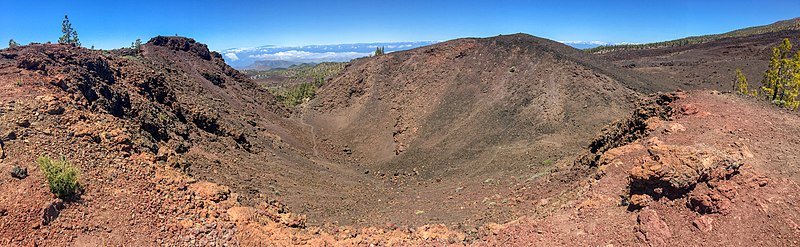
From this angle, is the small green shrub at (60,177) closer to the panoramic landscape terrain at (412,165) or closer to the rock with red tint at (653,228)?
the panoramic landscape terrain at (412,165)

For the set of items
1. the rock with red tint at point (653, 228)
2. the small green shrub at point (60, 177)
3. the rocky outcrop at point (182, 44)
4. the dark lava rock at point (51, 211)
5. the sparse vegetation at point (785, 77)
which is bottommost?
the rock with red tint at point (653, 228)

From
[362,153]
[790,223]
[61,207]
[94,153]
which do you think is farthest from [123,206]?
[362,153]

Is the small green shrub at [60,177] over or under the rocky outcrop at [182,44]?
under

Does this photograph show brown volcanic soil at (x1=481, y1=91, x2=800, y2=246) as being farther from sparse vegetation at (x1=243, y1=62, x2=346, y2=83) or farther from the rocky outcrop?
sparse vegetation at (x1=243, y1=62, x2=346, y2=83)

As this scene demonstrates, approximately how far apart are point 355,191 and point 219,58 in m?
39.5

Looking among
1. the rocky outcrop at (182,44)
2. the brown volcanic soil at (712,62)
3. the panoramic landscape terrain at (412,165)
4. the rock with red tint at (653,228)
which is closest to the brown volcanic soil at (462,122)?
the panoramic landscape terrain at (412,165)

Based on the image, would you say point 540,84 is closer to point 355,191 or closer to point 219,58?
point 355,191

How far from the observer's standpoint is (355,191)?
21.4m

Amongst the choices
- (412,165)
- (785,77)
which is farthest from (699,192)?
(785,77)

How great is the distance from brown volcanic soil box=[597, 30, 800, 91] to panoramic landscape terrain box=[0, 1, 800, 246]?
68.6ft

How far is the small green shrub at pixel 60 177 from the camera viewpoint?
1040 cm

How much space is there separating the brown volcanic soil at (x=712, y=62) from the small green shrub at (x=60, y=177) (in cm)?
4852

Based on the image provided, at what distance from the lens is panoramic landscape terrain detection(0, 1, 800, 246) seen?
33.1 ft

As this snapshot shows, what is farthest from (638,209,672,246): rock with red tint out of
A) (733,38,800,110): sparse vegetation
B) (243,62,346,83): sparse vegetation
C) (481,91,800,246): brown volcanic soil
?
(243,62,346,83): sparse vegetation
